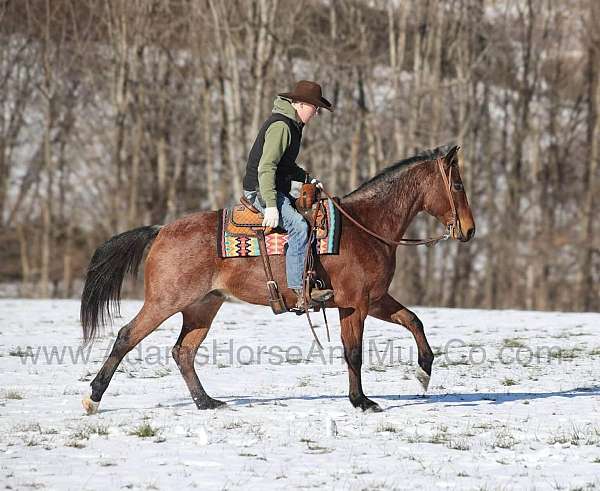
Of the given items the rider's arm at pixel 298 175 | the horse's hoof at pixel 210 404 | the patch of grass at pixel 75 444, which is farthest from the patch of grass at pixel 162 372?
the patch of grass at pixel 75 444

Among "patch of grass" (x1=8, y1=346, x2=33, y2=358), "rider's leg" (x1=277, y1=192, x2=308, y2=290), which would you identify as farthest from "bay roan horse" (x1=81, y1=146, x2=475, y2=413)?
"patch of grass" (x1=8, y1=346, x2=33, y2=358)

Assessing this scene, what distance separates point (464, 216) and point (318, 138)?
66.8ft

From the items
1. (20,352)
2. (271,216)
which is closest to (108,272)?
(271,216)

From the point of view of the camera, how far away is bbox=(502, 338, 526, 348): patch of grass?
12.0 metres

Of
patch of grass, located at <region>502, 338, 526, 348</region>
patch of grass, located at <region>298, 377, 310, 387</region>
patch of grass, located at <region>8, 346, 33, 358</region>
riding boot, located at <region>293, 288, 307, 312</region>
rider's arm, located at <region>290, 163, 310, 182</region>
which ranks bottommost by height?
patch of grass, located at <region>298, 377, 310, 387</region>

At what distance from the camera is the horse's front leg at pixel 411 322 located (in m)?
8.26

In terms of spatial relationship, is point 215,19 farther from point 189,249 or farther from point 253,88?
point 189,249

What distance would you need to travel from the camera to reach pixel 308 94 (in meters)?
7.86

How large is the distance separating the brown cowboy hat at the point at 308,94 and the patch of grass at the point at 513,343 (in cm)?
528

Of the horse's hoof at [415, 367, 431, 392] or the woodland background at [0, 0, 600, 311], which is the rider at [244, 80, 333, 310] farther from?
the woodland background at [0, 0, 600, 311]

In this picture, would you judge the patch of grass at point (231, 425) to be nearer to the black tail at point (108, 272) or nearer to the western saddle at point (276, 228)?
the western saddle at point (276, 228)

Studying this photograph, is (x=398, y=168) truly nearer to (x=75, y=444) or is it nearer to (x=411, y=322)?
(x=411, y=322)

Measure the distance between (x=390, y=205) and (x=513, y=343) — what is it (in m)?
4.64

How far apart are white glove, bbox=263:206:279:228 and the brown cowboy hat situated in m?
0.92
